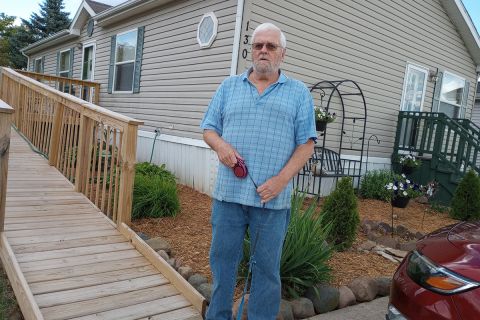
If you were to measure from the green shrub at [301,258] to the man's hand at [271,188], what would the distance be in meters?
1.01

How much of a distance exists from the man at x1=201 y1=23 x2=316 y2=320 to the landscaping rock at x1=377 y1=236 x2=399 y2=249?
2.48m

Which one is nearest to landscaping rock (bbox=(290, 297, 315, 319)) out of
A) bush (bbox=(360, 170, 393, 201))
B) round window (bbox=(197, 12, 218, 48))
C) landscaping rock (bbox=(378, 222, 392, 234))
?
landscaping rock (bbox=(378, 222, 392, 234))

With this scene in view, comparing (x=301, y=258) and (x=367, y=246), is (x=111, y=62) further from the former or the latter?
(x=301, y=258)

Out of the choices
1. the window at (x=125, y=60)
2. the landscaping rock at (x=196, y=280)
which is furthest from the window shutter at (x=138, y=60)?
the landscaping rock at (x=196, y=280)

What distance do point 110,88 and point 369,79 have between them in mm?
5646

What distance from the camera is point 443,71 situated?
9078 millimetres

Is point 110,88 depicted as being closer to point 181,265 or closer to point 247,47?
point 247,47

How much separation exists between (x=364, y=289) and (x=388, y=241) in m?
1.36

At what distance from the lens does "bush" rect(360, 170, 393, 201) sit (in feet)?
22.9

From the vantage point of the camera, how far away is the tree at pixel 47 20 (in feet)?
86.5

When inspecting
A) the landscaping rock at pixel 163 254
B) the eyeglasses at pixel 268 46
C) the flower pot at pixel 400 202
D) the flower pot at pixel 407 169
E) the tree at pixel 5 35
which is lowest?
the landscaping rock at pixel 163 254

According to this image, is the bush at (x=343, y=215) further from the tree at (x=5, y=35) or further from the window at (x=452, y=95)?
the tree at (x=5, y=35)

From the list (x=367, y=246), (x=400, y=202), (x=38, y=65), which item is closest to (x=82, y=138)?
(x=367, y=246)

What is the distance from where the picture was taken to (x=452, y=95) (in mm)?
9672
